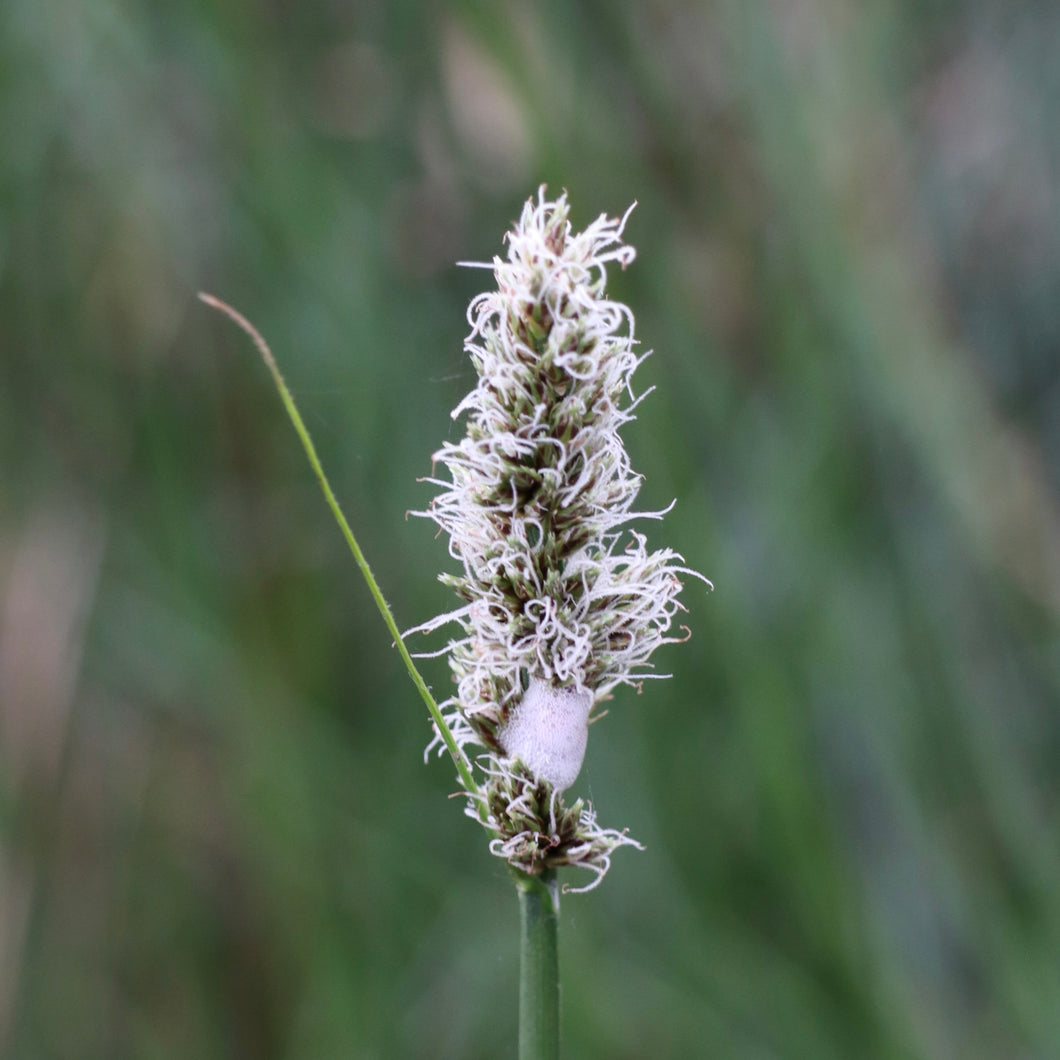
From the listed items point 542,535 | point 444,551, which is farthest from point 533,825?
point 444,551

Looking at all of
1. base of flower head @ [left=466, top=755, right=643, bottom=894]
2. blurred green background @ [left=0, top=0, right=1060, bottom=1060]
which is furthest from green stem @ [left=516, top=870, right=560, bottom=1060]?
blurred green background @ [left=0, top=0, right=1060, bottom=1060]

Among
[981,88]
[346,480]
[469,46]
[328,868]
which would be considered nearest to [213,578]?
[346,480]

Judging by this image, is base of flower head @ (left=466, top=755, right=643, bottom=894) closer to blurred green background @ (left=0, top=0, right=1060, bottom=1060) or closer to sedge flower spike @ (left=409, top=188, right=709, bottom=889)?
sedge flower spike @ (left=409, top=188, right=709, bottom=889)

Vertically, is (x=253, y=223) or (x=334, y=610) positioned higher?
(x=253, y=223)

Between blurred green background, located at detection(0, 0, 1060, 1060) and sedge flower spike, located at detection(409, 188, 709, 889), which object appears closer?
sedge flower spike, located at detection(409, 188, 709, 889)

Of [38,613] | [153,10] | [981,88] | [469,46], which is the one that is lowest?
[38,613]

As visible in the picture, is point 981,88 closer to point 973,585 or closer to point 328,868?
point 973,585

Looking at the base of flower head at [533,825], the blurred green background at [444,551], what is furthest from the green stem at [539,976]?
the blurred green background at [444,551]
